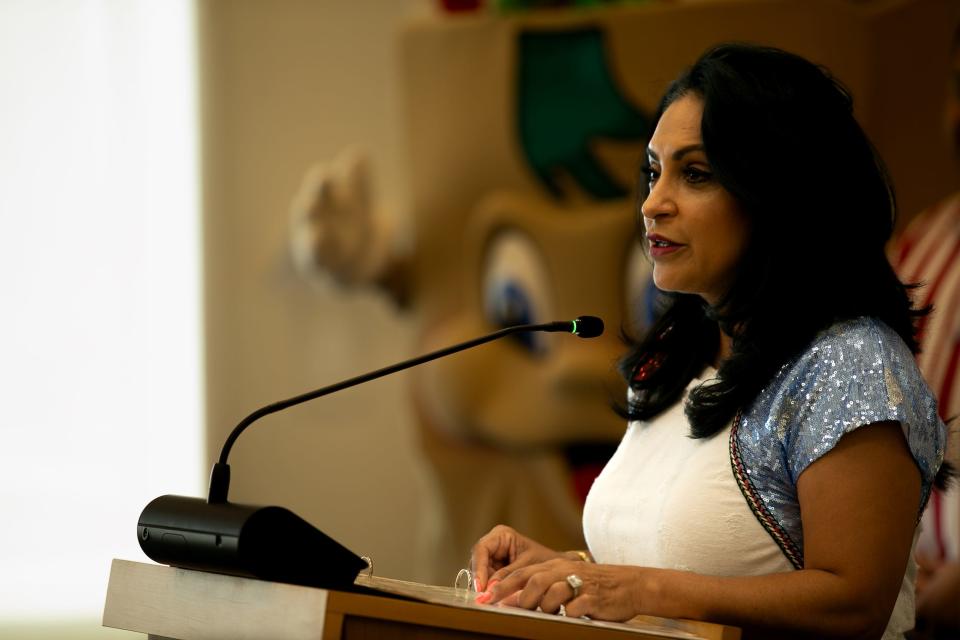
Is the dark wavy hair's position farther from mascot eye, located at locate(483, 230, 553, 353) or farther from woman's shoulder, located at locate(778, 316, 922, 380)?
mascot eye, located at locate(483, 230, 553, 353)

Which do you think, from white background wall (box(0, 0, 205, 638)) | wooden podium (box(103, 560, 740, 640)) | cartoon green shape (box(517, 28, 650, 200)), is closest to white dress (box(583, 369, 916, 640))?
wooden podium (box(103, 560, 740, 640))

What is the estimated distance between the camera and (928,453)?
111 centimetres

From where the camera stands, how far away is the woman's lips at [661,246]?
123 centimetres

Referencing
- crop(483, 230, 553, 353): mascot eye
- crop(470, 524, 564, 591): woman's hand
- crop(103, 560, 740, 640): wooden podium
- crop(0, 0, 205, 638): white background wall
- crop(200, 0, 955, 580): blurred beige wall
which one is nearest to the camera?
crop(103, 560, 740, 640): wooden podium

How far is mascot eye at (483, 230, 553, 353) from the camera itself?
285 centimetres

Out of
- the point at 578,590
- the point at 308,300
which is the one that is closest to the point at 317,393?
the point at 578,590

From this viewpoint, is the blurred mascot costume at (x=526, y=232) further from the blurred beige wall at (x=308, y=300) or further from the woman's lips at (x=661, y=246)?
the woman's lips at (x=661, y=246)

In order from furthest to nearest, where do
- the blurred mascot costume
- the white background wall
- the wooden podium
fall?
the white background wall → the blurred mascot costume → the wooden podium

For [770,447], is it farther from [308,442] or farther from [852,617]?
[308,442]

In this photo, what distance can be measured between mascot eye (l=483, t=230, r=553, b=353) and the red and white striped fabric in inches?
33.4

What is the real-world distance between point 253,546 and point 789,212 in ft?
1.90

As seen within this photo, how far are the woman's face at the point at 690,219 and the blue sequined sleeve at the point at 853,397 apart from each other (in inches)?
5.0

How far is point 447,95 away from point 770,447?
1.94 meters

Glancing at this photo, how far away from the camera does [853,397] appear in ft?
3.59
